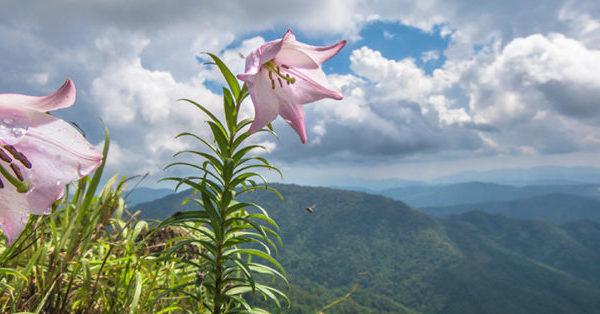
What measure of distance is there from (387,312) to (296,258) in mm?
50112

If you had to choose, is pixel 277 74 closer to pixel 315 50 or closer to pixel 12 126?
pixel 315 50

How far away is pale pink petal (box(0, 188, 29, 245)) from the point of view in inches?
21.6

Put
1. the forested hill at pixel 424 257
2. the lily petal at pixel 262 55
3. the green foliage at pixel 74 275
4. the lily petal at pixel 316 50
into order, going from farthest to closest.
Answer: the forested hill at pixel 424 257
the green foliage at pixel 74 275
the lily petal at pixel 316 50
the lily petal at pixel 262 55

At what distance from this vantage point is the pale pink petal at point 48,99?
1.66 ft

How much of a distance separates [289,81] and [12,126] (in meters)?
0.64

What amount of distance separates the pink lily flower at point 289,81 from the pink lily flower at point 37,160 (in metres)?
0.38

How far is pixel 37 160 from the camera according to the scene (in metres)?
0.58

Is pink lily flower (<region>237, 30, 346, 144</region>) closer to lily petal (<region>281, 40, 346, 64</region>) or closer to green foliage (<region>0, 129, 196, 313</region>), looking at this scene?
lily petal (<region>281, 40, 346, 64</region>)

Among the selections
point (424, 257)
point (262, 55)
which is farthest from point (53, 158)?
point (424, 257)

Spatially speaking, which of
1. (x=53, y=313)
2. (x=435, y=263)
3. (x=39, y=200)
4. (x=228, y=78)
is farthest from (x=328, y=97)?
(x=435, y=263)

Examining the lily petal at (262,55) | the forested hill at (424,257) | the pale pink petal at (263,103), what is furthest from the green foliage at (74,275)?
the forested hill at (424,257)

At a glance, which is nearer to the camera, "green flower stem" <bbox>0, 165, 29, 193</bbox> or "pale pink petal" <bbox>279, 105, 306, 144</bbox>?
"green flower stem" <bbox>0, 165, 29, 193</bbox>

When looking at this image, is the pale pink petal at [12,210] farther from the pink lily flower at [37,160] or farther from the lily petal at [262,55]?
the lily petal at [262,55]

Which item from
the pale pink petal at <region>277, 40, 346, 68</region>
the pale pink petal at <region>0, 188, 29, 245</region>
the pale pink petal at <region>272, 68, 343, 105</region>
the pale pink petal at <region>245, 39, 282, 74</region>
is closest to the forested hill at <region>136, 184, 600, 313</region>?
the pale pink petal at <region>272, 68, 343, 105</region>
